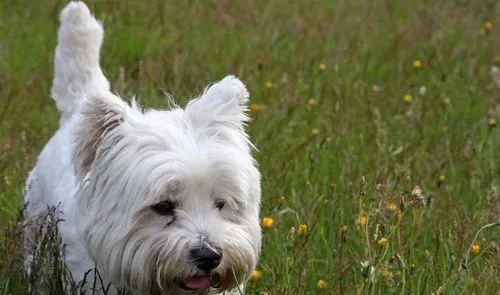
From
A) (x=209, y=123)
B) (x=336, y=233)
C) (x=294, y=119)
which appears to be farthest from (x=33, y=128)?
(x=209, y=123)

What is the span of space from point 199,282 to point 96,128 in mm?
675

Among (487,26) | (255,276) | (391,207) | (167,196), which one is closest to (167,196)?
(167,196)

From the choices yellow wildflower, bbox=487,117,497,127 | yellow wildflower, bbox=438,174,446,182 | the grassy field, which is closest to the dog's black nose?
the grassy field

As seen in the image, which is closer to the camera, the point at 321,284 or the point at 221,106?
the point at 221,106

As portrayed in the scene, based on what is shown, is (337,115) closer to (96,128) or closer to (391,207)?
(391,207)

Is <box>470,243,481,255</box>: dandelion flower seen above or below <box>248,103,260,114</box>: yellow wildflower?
below

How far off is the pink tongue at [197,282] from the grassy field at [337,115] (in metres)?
0.43

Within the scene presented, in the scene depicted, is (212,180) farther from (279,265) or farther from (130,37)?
(130,37)

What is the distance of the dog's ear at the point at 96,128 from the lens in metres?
4.12

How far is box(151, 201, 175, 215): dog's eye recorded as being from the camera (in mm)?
4008

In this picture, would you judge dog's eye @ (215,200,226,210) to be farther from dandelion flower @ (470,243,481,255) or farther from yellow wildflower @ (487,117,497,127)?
yellow wildflower @ (487,117,497,127)

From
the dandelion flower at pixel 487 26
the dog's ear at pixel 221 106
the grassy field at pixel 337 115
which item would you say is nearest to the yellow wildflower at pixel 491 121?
the grassy field at pixel 337 115

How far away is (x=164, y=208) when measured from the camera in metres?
4.02

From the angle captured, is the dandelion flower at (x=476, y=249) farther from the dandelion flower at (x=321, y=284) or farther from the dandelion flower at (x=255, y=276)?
the dandelion flower at (x=255, y=276)
